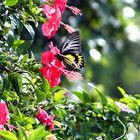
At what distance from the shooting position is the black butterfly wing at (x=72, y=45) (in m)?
1.66

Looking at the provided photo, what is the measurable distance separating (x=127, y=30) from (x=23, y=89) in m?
2.60

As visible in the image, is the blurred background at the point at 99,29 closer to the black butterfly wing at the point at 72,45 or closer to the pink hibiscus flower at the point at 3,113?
the black butterfly wing at the point at 72,45

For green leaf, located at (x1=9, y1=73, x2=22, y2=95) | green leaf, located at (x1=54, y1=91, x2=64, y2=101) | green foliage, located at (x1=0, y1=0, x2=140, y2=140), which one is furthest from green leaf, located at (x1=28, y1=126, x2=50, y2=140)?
green leaf, located at (x1=54, y1=91, x2=64, y2=101)

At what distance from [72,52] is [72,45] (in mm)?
18

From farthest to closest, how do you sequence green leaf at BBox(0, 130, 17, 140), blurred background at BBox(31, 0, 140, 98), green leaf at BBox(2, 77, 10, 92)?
1. blurred background at BBox(31, 0, 140, 98)
2. green leaf at BBox(2, 77, 10, 92)
3. green leaf at BBox(0, 130, 17, 140)

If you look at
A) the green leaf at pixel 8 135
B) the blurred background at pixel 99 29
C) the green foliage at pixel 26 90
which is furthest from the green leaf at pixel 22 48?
the blurred background at pixel 99 29

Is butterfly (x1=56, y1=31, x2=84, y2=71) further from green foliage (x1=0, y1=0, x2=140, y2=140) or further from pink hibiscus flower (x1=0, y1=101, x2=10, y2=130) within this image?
pink hibiscus flower (x1=0, y1=101, x2=10, y2=130)

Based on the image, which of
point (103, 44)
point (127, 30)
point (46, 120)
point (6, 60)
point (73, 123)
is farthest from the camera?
point (127, 30)

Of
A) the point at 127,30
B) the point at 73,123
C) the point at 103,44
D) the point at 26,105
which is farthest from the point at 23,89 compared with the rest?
the point at 127,30

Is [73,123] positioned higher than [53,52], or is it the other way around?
[53,52]

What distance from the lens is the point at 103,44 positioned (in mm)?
3809

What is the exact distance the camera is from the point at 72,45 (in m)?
1.67

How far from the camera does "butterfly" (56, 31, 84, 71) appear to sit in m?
1.65

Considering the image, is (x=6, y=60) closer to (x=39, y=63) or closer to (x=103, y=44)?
(x=39, y=63)
